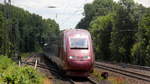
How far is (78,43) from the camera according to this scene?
75.9 feet

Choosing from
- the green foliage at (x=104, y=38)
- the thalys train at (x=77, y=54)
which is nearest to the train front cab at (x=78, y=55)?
the thalys train at (x=77, y=54)

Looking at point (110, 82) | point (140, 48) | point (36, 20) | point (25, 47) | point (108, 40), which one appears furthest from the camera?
point (36, 20)

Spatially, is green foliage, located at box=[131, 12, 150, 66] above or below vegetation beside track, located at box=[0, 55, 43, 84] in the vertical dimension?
above

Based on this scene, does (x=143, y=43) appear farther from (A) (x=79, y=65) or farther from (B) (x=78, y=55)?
(A) (x=79, y=65)

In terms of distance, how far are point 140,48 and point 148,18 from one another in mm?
5414

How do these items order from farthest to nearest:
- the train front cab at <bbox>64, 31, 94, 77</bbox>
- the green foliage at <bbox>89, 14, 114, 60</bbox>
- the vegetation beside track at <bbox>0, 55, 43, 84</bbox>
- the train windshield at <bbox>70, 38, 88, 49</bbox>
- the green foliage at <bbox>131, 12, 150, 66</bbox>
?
the green foliage at <bbox>89, 14, 114, 60</bbox> → the green foliage at <bbox>131, 12, 150, 66</bbox> → the train windshield at <bbox>70, 38, 88, 49</bbox> → the train front cab at <bbox>64, 31, 94, 77</bbox> → the vegetation beside track at <bbox>0, 55, 43, 84</bbox>

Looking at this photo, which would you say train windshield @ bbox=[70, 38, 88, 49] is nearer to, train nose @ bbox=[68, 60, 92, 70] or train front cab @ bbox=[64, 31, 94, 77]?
train front cab @ bbox=[64, 31, 94, 77]

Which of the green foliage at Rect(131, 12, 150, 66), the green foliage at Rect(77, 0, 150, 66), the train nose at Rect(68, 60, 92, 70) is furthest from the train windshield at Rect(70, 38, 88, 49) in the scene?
the green foliage at Rect(131, 12, 150, 66)

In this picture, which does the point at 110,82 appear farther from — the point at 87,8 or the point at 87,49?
the point at 87,8

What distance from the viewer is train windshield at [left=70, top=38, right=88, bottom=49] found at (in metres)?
22.9

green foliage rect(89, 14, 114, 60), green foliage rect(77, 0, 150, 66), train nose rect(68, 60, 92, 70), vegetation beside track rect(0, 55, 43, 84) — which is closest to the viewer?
vegetation beside track rect(0, 55, 43, 84)

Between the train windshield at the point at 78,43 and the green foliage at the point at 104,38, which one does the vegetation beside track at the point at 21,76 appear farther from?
the green foliage at the point at 104,38

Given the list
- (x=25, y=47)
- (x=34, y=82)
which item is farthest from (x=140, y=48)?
(x=25, y=47)

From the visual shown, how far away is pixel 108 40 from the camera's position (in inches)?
3199
